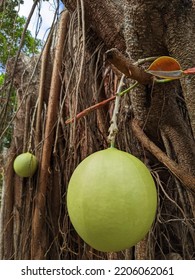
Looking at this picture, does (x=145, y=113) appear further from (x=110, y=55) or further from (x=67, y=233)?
(x=67, y=233)

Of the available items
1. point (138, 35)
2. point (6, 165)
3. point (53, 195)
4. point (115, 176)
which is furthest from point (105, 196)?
point (6, 165)

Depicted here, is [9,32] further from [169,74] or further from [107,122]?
[169,74]

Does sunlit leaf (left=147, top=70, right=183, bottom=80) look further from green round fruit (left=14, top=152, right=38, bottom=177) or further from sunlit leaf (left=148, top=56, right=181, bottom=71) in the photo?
green round fruit (left=14, top=152, right=38, bottom=177)

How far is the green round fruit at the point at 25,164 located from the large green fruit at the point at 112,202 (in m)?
0.77

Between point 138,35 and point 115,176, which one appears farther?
point 138,35

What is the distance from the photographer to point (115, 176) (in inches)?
17.1

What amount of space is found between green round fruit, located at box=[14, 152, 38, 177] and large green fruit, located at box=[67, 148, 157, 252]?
77 cm

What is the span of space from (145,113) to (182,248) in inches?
21.1

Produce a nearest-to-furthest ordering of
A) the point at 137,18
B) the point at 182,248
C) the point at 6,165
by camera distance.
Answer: the point at 137,18 < the point at 182,248 < the point at 6,165

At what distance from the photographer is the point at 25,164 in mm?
1200

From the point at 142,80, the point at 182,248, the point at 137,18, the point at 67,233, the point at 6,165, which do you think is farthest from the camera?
the point at 6,165

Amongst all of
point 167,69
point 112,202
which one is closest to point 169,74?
point 167,69

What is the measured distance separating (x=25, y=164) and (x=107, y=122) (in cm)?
37

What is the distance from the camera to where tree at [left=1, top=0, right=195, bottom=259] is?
2.25 feet
